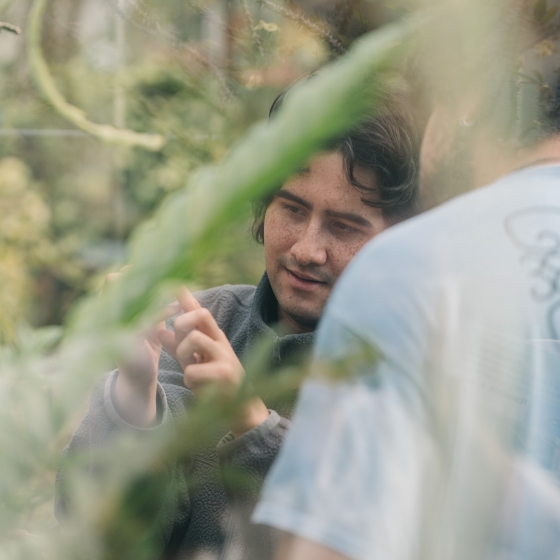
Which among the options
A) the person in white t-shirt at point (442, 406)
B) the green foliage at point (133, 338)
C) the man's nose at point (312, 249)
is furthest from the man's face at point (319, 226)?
the green foliage at point (133, 338)

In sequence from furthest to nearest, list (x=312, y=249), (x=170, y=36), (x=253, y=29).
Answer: (x=170, y=36)
(x=253, y=29)
(x=312, y=249)

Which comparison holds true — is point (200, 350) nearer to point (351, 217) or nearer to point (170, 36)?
point (351, 217)

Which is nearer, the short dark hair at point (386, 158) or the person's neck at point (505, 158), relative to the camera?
the person's neck at point (505, 158)

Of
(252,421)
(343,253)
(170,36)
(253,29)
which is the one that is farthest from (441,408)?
(170,36)

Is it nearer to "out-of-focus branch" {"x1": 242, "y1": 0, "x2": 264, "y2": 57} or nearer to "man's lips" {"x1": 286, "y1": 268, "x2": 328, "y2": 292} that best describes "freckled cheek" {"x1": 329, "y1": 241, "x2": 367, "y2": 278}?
"man's lips" {"x1": 286, "y1": 268, "x2": 328, "y2": 292}

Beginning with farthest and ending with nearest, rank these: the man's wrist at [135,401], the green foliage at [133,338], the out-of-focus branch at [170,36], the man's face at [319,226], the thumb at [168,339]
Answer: the out-of-focus branch at [170,36] → the man's face at [319,226] → the man's wrist at [135,401] → the thumb at [168,339] → the green foliage at [133,338]

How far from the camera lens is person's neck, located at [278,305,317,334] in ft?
2.84

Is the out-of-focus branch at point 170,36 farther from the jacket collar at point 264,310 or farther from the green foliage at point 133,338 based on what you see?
the green foliage at point 133,338

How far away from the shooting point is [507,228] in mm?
500

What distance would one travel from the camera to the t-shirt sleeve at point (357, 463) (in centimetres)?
40

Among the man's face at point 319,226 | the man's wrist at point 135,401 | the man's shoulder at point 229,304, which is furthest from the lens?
the man's shoulder at point 229,304

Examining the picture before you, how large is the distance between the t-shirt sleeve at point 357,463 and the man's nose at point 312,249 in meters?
0.37

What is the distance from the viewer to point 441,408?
1.46 ft

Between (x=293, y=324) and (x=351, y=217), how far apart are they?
7.2 inches
